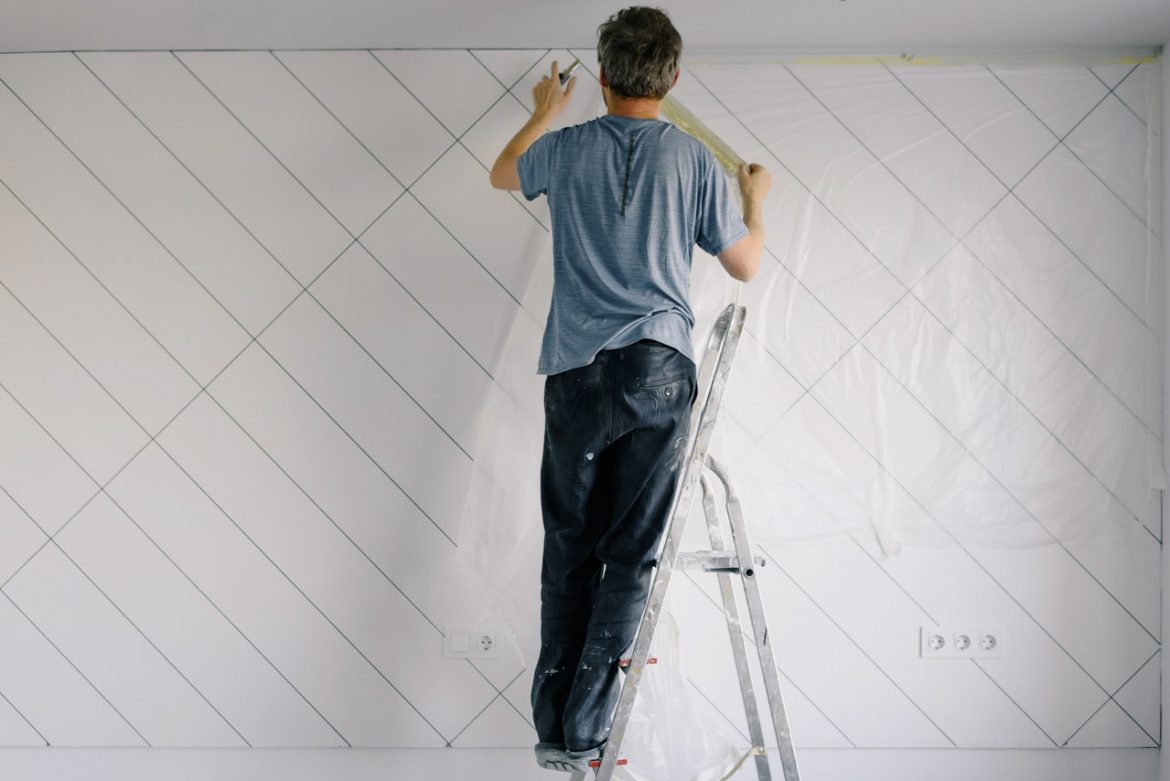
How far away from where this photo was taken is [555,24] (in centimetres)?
212

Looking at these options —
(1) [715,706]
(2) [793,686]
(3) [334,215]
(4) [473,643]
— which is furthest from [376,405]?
(2) [793,686]

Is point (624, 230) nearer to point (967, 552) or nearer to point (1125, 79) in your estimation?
point (967, 552)

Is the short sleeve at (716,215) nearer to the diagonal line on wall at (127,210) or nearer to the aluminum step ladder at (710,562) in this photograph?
the aluminum step ladder at (710,562)

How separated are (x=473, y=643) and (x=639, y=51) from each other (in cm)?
135

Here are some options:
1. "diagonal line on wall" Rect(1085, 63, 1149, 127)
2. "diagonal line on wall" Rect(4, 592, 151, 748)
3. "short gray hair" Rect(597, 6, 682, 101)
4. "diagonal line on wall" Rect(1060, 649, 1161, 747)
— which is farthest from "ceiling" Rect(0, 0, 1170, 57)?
"diagonal line on wall" Rect(1060, 649, 1161, 747)

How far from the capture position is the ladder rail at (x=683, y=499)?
1.65m

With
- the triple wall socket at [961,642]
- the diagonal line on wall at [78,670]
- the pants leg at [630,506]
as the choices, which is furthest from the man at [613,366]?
the diagonal line on wall at [78,670]

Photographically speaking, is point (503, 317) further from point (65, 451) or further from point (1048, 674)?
point (1048, 674)

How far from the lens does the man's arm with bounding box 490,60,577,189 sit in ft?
6.30

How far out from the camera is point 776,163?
2.25 m

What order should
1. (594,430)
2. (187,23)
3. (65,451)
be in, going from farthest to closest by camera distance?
1. (65,451)
2. (187,23)
3. (594,430)

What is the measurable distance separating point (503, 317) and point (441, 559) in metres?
0.58

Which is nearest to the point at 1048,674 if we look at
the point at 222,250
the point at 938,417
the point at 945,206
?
the point at 938,417

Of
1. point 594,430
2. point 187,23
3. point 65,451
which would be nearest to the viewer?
point 594,430
